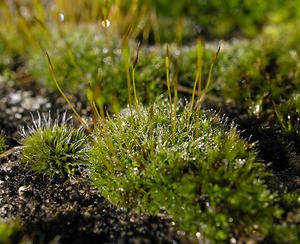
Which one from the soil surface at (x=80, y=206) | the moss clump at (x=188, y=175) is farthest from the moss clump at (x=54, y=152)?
the moss clump at (x=188, y=175)

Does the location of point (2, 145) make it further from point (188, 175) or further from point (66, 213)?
point (188, 175)

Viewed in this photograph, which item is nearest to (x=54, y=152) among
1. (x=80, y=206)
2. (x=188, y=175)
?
(x=80, y=206)

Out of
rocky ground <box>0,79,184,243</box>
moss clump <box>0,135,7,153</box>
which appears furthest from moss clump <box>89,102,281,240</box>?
moss clump <box>0,135,7,153</box>

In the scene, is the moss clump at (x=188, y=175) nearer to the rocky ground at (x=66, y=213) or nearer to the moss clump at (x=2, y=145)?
the rocky ground at (x=66, y=213)

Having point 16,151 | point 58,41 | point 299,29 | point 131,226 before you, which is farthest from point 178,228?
point 299,29

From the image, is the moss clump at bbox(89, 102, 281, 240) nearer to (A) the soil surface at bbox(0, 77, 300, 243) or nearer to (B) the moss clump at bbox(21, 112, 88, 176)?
(A) the soil surface at bbox(0, 77, 300, 243)

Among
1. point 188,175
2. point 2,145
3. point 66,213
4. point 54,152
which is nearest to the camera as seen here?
point 188,175

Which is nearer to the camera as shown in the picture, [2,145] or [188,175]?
[188,175]

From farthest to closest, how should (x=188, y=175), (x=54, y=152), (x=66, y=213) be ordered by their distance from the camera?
(x=54, y=152) → (x=66, y=213) → (x=188, y=175)
